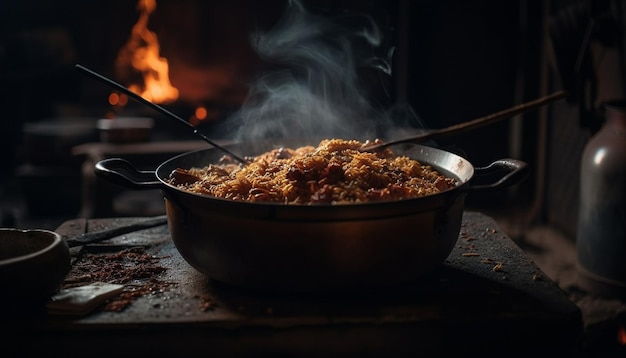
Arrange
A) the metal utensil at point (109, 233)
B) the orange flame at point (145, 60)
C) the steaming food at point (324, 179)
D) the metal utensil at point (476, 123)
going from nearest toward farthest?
the steaming food at point (324, 179) < the metal utensil at point (476, 123) < the metal utensil at point (109, 233) < the orange flame at point (145, 60)

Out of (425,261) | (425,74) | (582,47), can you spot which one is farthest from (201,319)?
(425,74)

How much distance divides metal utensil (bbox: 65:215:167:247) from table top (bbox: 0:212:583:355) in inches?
28.6

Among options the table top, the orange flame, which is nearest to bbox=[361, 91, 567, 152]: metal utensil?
the table top

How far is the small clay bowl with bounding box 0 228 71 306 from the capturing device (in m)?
2.08

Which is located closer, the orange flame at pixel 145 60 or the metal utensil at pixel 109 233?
the metal utensil at pixel 109 233

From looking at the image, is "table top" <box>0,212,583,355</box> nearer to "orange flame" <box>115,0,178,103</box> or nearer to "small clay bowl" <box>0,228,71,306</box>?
"small clay bowl" <box>0,228,71,306</box>

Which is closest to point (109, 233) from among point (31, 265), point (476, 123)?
point (31, 265)

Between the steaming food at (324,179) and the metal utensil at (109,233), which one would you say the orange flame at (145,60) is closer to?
the metal utensil at (109,233)

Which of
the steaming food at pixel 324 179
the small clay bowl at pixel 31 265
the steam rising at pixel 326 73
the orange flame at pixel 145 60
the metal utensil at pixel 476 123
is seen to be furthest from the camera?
the orange flame at pixel 145 60

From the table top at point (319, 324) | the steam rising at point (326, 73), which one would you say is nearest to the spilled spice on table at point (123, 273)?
the table top at point (319, 324)

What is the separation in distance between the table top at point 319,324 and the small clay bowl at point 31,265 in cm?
10

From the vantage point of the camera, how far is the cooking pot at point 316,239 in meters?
2.13

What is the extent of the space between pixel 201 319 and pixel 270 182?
60cm

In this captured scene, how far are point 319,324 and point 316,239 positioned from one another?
278mm
